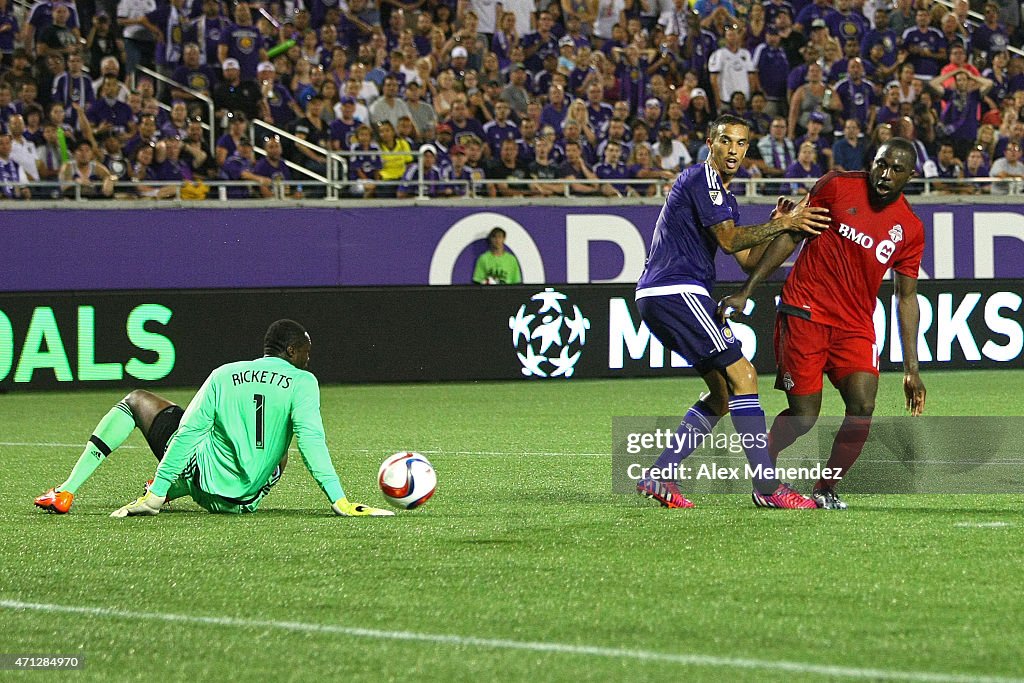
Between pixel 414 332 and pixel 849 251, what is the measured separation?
34.1 ft

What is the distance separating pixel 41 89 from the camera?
19531 mm

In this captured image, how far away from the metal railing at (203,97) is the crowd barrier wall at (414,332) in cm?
307

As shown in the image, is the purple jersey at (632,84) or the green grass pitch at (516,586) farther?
the purple jersey at (632,84)

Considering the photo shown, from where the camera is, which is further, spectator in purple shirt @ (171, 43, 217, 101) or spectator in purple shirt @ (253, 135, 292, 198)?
spectator in purple shirt @ (171, 43, 217, 101)

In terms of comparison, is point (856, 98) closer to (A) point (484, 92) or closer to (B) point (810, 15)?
(B) point (810, 15)

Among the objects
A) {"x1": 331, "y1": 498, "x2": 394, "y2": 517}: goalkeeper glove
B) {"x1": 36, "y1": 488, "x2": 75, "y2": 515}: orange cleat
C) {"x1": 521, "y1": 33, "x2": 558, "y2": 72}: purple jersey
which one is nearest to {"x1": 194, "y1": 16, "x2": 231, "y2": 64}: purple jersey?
{"x1": 521, "y1": 33, "x2": 558, "y2": 72}: purple jersey

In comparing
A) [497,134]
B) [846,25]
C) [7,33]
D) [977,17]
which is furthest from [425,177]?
[977,17]

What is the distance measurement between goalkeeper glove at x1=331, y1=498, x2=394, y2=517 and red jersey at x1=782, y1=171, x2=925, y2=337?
234 cm

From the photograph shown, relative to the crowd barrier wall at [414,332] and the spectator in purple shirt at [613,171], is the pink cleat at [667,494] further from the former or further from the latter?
the spectator in purple shirt at [613,171]

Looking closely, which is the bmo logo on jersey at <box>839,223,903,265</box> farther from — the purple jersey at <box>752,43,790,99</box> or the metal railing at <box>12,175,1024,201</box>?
the purple jersey at <box>752,43,790,99</box>

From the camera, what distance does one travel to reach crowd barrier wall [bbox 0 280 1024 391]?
17.2m

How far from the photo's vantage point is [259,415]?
802 centimetres

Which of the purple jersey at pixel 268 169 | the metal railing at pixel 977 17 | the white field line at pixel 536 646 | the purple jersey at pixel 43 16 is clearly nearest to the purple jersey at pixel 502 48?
the purple jersey at pixel 268 169

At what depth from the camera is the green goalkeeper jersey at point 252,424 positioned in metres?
7.89
